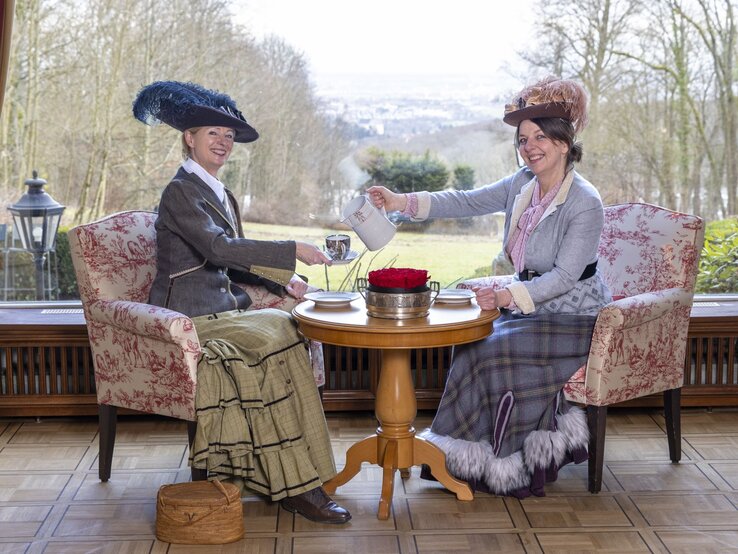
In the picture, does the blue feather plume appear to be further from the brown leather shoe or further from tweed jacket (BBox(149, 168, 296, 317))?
the brown leather shoe

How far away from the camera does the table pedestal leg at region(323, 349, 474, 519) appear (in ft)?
10.3

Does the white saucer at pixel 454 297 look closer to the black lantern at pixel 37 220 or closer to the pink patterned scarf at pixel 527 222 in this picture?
the pink patterned scarf at pixel 527 222

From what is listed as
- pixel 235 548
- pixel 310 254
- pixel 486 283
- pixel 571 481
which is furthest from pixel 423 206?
pixel 235 548

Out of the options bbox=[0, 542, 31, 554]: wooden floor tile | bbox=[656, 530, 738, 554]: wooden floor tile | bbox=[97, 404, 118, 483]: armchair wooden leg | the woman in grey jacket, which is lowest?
bbox=[0, 542, 31, 554]: wooden floor tile

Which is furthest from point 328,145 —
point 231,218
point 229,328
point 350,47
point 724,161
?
point 724,161

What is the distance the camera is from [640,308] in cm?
323

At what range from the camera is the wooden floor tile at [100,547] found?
2.85 metres

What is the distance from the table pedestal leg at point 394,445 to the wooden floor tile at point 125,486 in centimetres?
57

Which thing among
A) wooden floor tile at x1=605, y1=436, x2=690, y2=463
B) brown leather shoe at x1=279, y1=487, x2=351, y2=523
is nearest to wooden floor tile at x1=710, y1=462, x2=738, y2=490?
Result: wooden floor tile at x1=605, y1=436, x2=690, y2=463

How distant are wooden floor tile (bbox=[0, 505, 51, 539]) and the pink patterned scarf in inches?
66.8

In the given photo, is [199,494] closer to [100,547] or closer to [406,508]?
[100,547]

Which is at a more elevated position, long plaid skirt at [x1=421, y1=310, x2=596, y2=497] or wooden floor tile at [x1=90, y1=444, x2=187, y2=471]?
long plaid skirt at [x1=421, y1=310, x2=596, y2=497]

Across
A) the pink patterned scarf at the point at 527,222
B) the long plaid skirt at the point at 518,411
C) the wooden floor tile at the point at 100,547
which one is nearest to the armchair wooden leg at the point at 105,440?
the wooden floor tile at the point at 100,547

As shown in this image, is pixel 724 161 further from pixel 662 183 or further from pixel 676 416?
pixel 676 416
